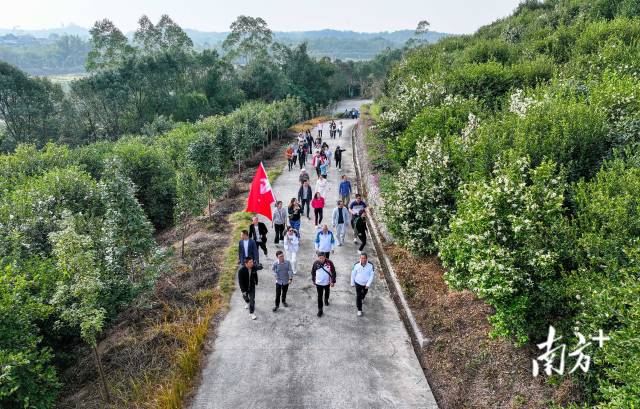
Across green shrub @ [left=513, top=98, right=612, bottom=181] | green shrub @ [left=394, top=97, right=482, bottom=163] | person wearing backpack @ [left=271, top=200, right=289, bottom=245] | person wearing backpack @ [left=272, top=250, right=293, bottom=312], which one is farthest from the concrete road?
green shrub @ [left=394, top=97, right=482, bottom=163]

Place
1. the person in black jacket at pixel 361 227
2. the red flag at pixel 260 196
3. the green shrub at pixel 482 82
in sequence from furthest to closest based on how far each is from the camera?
1. the green shrub at pixel 482 82
2. the person in black jacket at pixel 361 227
3. the red flag at pixel 260 196

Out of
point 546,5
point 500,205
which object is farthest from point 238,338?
point 546,5

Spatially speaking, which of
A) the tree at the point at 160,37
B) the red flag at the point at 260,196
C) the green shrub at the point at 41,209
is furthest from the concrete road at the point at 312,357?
the tree at the point at 160,37

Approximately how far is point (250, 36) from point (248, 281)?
78.9 m

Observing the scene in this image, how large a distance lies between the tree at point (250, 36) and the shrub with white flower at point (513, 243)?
77269 mm

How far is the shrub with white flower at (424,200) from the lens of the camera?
39.8ft

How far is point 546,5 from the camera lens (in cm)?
4241

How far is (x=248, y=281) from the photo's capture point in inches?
415

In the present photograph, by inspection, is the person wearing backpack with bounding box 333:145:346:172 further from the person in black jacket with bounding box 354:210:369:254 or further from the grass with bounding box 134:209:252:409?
the grass with bounding box 134:209:252:409

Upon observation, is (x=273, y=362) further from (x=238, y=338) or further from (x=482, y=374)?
(x=482, y=374)

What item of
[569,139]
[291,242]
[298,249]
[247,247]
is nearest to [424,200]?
[569,139]

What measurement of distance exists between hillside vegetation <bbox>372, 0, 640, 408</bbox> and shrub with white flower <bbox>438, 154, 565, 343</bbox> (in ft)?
0.08

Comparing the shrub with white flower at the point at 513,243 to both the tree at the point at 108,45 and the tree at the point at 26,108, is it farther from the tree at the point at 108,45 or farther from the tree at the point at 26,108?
the tree at the point at 108,45

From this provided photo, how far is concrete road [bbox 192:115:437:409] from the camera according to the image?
8438 millimetres
